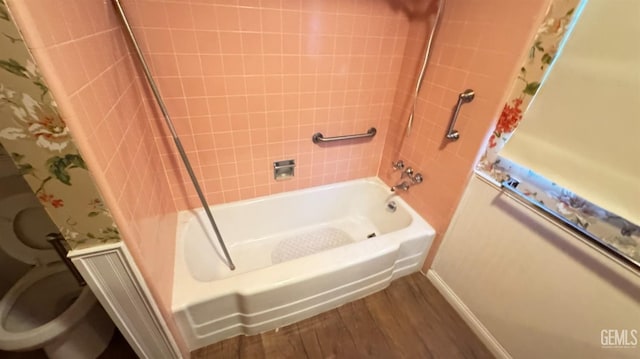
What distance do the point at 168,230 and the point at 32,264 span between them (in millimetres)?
589

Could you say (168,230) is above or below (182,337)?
above

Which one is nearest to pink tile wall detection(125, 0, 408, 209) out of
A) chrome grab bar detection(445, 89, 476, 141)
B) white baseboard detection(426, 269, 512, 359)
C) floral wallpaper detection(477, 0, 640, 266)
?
chrome grab bar detection(445, 89, 476, 141)

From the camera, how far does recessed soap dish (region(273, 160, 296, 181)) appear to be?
1.54 m

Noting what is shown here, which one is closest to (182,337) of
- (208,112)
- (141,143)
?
(141,143)

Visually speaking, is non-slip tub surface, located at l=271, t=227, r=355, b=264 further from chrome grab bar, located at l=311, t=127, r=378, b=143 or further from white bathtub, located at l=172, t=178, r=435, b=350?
chrome grab bar, located at l=311, t=127, r=378, b=143

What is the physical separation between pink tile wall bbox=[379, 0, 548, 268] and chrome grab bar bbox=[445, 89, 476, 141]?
0.07 ft

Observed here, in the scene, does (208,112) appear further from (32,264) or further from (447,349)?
(447,349)

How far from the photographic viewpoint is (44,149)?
1.70ft

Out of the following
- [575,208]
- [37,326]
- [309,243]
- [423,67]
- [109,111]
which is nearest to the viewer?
[109,111]

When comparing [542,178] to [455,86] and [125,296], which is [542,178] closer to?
[455,86]

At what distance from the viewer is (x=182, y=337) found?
1.06m

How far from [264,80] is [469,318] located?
174cm

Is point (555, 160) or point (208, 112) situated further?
point (208, 112)

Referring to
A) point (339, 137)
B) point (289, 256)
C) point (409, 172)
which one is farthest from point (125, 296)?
point (409, 172)
